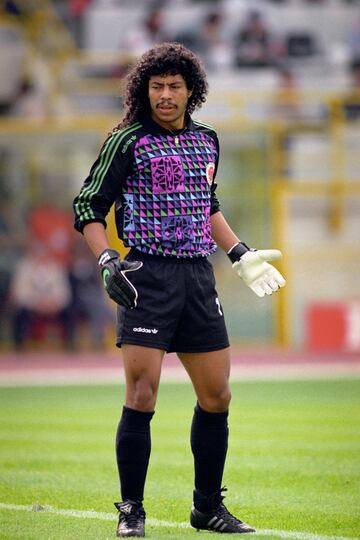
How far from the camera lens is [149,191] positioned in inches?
233

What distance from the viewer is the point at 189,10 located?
24516 mm

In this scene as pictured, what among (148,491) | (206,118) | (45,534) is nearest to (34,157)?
(206,118)

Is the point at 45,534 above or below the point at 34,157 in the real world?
below

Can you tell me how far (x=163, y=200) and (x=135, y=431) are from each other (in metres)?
1.10

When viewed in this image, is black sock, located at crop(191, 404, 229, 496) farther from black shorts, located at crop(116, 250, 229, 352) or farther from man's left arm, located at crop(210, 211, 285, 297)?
man's left arm, located at crop(210, 211, 285, 297)

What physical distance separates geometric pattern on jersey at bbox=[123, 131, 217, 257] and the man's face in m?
0.10

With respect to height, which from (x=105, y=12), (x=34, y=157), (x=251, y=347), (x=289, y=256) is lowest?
(x=251, y=347)

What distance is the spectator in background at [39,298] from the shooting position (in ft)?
69.2

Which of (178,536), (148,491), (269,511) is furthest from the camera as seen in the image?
(148,491)

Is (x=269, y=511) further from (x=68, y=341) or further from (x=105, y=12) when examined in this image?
(x=105, y=12)

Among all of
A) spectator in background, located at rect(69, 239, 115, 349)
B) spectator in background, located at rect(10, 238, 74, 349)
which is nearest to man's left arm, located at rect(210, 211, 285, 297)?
spectator in background, located at rect(69, 239, 115, 349)

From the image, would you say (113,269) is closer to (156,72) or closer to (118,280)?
(118,280)

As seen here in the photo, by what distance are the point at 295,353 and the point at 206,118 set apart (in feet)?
15.7

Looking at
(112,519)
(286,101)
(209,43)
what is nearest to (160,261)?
(112,519)
